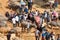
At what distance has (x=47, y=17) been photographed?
110 ft

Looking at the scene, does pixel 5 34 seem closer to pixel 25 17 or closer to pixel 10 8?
pixel 25 17

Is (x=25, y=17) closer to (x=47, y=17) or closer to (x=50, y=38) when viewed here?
(x=47, y=17)

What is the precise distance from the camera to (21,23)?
31688mm

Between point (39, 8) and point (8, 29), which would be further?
point (39, 8)

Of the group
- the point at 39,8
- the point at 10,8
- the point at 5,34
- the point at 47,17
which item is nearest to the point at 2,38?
the point at 5,34

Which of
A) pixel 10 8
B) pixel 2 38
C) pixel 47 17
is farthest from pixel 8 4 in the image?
pixel 2 38

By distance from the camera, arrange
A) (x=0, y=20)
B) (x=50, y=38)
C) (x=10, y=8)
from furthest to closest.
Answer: (x=10, y=8) → (x=0, y=20) → (x=50, y=38)

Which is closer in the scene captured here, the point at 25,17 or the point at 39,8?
the point at 25,17

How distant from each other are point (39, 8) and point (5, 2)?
166 inches

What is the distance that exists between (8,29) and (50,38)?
4.92 meters

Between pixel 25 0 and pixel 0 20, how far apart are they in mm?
6610

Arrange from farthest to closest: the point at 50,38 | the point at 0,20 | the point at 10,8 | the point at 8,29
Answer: the point at 10,8, the point at 0,20, the point at 8,29, the point at 50,38

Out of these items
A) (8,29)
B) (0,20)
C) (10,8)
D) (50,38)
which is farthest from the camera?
(10,8)

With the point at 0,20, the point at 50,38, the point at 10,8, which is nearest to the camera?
the point at 50,38
